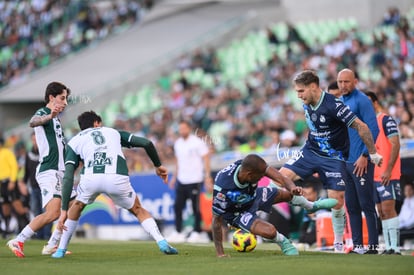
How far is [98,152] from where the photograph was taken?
12.8 m

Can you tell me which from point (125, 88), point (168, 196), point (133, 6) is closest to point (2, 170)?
point (168, 196)

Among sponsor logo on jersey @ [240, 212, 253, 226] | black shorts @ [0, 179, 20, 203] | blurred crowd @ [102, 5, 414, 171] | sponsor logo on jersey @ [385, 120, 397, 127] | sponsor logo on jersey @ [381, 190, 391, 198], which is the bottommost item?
sponsor logo on jersey @ [240, 212, 253, 226]

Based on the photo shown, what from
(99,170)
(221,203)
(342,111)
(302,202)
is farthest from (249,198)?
(99,170)

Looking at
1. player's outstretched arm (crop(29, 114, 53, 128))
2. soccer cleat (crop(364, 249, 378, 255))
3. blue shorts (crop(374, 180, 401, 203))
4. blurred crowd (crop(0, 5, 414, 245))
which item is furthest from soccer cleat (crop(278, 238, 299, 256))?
blurred crowd (crop(0, 5, 414, 245))

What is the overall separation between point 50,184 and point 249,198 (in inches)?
118

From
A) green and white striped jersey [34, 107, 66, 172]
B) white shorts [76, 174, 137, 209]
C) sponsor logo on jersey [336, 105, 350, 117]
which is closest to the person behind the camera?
white shorts [76, 174, 137, 209]

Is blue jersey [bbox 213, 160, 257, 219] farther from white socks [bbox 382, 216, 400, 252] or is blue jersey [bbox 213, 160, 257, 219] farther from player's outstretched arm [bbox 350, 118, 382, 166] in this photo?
white socks [bbox 382, 216, 400, 252]

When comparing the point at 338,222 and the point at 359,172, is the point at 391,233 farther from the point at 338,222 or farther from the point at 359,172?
the point at 359,172

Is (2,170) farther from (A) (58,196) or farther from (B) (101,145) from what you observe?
(B) (101,145)

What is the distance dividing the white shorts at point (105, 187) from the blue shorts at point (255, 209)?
1329mm

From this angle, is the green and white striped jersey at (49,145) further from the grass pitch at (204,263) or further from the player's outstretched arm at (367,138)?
the player's outstretched arm at (367,138)

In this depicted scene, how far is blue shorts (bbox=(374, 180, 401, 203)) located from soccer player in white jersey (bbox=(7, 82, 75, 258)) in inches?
172

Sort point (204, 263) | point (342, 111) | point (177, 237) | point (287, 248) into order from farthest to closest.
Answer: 1. point (177, 237)
2. point (342, 111)
3. point (287, 248)
4. point (204, 263)

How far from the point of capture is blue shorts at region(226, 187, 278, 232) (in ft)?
41.1
